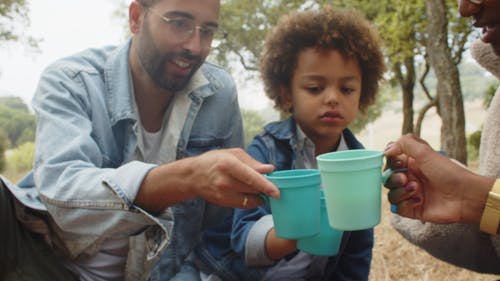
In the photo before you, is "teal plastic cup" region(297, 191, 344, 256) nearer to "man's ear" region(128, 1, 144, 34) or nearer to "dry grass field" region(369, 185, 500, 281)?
"man's ear" region(128, 1, 144, 34)

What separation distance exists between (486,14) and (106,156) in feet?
5.18

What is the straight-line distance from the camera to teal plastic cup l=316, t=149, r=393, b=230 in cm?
128

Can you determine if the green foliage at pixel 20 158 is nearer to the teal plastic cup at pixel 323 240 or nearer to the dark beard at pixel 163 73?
the dark beard at pixel 163 73

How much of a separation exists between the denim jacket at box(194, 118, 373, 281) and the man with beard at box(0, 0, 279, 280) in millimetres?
115

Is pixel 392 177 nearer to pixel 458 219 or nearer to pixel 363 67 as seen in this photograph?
pixel 458 219

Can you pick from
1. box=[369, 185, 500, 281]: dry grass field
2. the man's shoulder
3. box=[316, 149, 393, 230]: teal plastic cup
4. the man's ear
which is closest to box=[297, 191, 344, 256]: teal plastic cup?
box=[316, 149, 393, 230]: teal plastic cup

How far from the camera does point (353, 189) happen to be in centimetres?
130

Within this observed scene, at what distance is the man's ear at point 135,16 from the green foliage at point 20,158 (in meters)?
11.2

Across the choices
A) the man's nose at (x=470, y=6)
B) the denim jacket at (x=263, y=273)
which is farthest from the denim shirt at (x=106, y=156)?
the man's nose at (x=470, y=6)

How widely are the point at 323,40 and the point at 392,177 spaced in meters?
0.99

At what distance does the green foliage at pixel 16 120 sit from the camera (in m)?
14.8

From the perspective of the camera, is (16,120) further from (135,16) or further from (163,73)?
(163,73)

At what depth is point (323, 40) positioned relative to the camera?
7.53 feet

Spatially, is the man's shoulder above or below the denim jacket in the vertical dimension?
above
